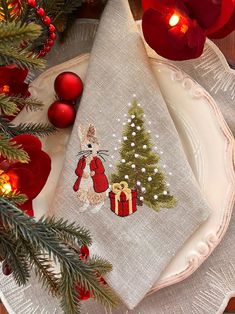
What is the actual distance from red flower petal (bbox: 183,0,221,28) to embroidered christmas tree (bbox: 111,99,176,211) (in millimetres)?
133

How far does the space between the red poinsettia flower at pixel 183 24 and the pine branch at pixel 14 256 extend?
1.07 feet

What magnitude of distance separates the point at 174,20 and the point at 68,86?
163 mm

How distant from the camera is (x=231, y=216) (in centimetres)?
74

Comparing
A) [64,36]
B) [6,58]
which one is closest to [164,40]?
[64,36]

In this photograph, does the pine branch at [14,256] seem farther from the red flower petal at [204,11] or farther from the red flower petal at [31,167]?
the red flower petal at [204,11]

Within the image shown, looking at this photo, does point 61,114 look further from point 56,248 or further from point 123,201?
point 56,248

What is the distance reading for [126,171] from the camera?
0.72 m

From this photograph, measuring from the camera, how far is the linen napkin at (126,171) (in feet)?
2.32

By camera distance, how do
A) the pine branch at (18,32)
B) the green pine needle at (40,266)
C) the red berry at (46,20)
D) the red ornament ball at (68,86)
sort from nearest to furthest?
the pine branch at (18,32), the green pine needle at (40,266), the red berry at (46,20), the red ornament ball at (68,86)

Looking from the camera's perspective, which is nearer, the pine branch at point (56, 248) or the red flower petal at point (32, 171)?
the pine branch at point (56, 248)

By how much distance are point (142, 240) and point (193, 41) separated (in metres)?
0.26

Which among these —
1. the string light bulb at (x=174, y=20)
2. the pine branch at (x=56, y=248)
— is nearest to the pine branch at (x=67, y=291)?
the pine branch at (x=56, y=248)

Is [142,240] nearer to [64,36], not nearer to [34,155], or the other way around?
[34,155]

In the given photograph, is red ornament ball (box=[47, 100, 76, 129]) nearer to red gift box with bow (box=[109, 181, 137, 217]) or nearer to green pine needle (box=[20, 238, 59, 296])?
red gift box with bow (box=[109, 181, 137, 217])
